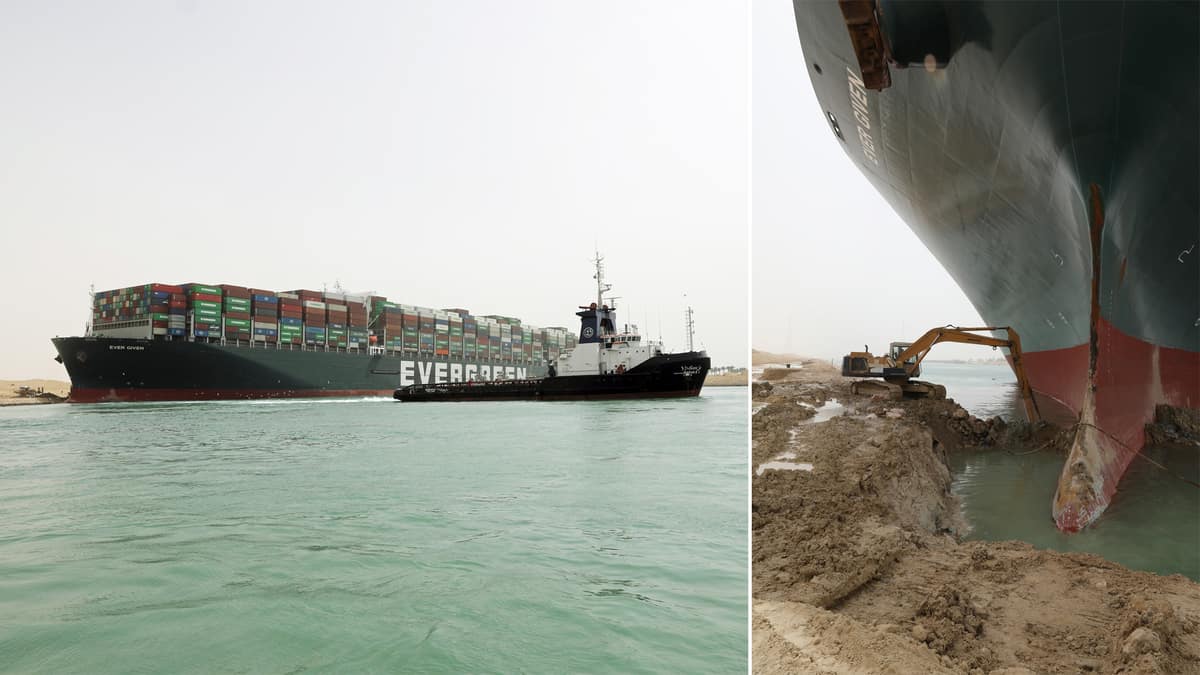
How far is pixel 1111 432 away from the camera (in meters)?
2.45

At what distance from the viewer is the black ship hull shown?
44.3 ft

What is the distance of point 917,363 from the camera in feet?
13.2

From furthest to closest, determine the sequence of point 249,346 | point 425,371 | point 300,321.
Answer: point 425,371 < point 300,321 < point 249,346

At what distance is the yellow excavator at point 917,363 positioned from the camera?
3734 mm

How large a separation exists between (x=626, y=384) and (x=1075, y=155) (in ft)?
37.4

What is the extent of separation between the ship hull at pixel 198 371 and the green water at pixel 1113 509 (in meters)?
14.8

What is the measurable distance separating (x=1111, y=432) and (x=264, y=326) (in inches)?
640

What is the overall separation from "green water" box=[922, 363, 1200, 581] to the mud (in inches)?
8.1

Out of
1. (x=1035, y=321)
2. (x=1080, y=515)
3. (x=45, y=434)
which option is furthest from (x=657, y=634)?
(x=45, y=434)

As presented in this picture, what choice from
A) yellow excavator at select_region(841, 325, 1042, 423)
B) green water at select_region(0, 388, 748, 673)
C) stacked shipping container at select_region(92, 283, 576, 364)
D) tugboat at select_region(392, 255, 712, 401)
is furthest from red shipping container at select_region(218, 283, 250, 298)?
yellow excavator at select_region(841, 325, 1042, 423)

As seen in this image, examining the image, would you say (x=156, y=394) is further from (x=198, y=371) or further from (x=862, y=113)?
(x=862, y=113)

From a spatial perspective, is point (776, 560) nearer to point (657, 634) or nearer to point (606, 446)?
point (657, 634)

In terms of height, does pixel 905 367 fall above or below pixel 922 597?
above

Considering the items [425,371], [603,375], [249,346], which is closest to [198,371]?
[249,346]
